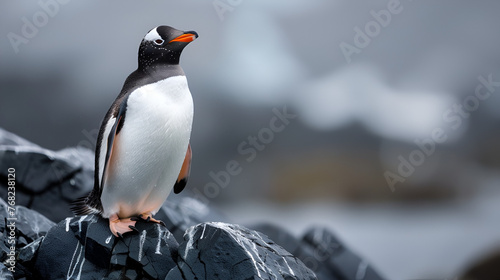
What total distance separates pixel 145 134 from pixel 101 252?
45 cm

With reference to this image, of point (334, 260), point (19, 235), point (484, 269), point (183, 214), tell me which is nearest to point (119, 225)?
point (19, 235)

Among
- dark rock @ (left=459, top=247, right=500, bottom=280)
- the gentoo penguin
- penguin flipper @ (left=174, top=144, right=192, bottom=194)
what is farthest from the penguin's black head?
dark rock @ (left=459, top=247, right=500, bottom=280)

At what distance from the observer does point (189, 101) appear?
6.74ft

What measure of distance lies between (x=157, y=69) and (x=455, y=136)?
844 cm

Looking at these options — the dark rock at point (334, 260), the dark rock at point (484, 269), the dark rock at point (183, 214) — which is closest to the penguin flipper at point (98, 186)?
the dark rock at point (183, 214)

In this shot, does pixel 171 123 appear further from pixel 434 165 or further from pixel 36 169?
pixel 434 165

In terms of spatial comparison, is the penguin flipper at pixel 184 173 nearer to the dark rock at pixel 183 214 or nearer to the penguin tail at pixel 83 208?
the penguin tail at pixel 83 208

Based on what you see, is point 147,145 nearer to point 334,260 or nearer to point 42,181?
point 42,181

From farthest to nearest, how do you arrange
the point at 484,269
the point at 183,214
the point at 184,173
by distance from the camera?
the point at 484,269 < the point at 183,214 < the point at 184,173

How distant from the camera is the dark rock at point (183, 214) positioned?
10.6 ft

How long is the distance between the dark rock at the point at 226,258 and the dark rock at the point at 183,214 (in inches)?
50.8

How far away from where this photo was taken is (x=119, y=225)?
2.03 m

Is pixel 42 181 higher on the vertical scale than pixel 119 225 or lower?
lower

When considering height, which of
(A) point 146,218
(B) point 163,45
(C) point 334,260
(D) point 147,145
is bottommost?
(C) point 334,260
